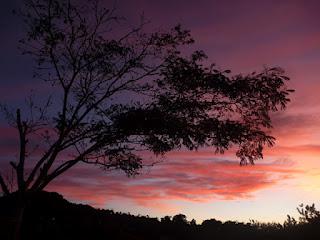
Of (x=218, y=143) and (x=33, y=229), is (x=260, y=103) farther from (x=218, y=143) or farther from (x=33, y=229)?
(x=33, y=229)

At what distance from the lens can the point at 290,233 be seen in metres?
34.6

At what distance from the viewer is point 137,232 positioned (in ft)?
143

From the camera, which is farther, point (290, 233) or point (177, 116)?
point (290, 233)

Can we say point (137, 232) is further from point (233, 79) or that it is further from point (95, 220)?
point (233, 79)

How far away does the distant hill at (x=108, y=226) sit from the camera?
35.5 m

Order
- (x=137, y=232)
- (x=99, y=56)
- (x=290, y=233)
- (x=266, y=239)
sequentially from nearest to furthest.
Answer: (x=99, y=56) → (x=290, y=233) → (x=266, y=239) → (x=137, y=232)

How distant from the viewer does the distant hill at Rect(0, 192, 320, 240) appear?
3553 cm

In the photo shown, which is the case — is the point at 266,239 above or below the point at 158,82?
below

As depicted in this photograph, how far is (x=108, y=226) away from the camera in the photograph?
39812 millimetres

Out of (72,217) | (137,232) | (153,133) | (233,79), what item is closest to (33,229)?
(72,217)

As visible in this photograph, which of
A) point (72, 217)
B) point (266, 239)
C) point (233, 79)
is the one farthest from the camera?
point (72, 217)

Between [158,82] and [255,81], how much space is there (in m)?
4.72

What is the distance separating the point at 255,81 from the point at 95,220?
21313mm

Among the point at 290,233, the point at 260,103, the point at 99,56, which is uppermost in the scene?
the point at 99,56
